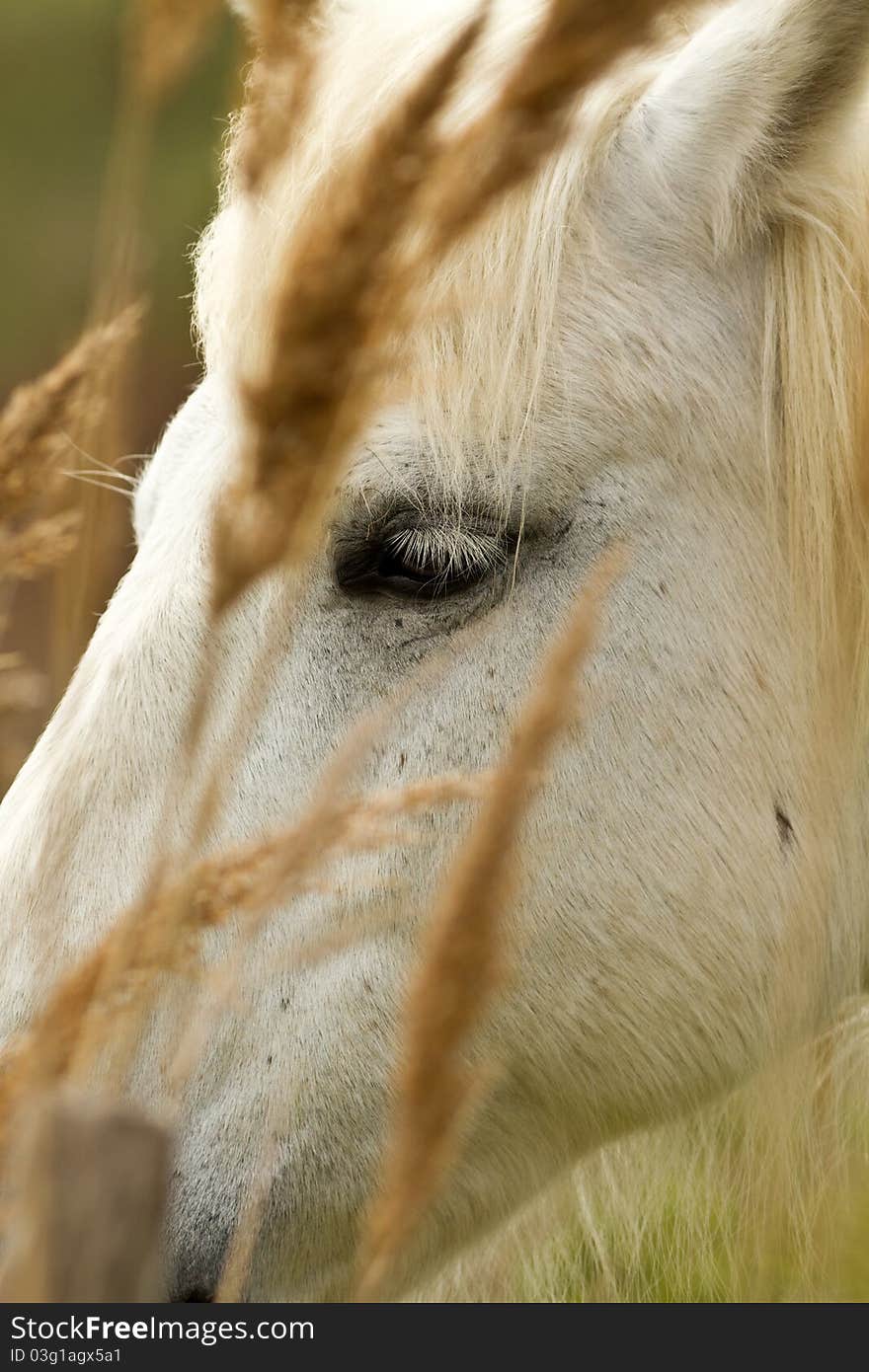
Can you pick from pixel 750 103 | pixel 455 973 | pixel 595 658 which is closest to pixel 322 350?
pixel 455 973

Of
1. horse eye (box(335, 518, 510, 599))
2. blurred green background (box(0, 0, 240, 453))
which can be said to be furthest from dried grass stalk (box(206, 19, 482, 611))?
blurred green background (box(0, 0, 240, 453))

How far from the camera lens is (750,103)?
134cm

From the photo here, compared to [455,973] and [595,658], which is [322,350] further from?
[595,658]

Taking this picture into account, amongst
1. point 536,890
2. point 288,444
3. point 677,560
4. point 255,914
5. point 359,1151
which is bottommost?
point 359,1151

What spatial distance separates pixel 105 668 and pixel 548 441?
513 millimetres

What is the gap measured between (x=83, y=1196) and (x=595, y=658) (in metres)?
0.78

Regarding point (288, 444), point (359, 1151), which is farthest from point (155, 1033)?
point (288, 444)

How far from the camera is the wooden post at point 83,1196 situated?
77 cm

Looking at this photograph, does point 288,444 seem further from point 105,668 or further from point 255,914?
point 105,668

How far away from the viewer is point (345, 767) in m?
0.99

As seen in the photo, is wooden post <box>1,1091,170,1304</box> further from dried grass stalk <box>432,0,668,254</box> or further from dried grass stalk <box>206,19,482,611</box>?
dried grass stalk <box>432,0,668,254</box>

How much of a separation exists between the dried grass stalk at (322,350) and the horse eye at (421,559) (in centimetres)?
47

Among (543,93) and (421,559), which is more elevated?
(543,93)

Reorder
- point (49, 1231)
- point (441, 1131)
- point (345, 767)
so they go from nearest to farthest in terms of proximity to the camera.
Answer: point (49, 1231) → point (441, 1131) → point (345, 767)
